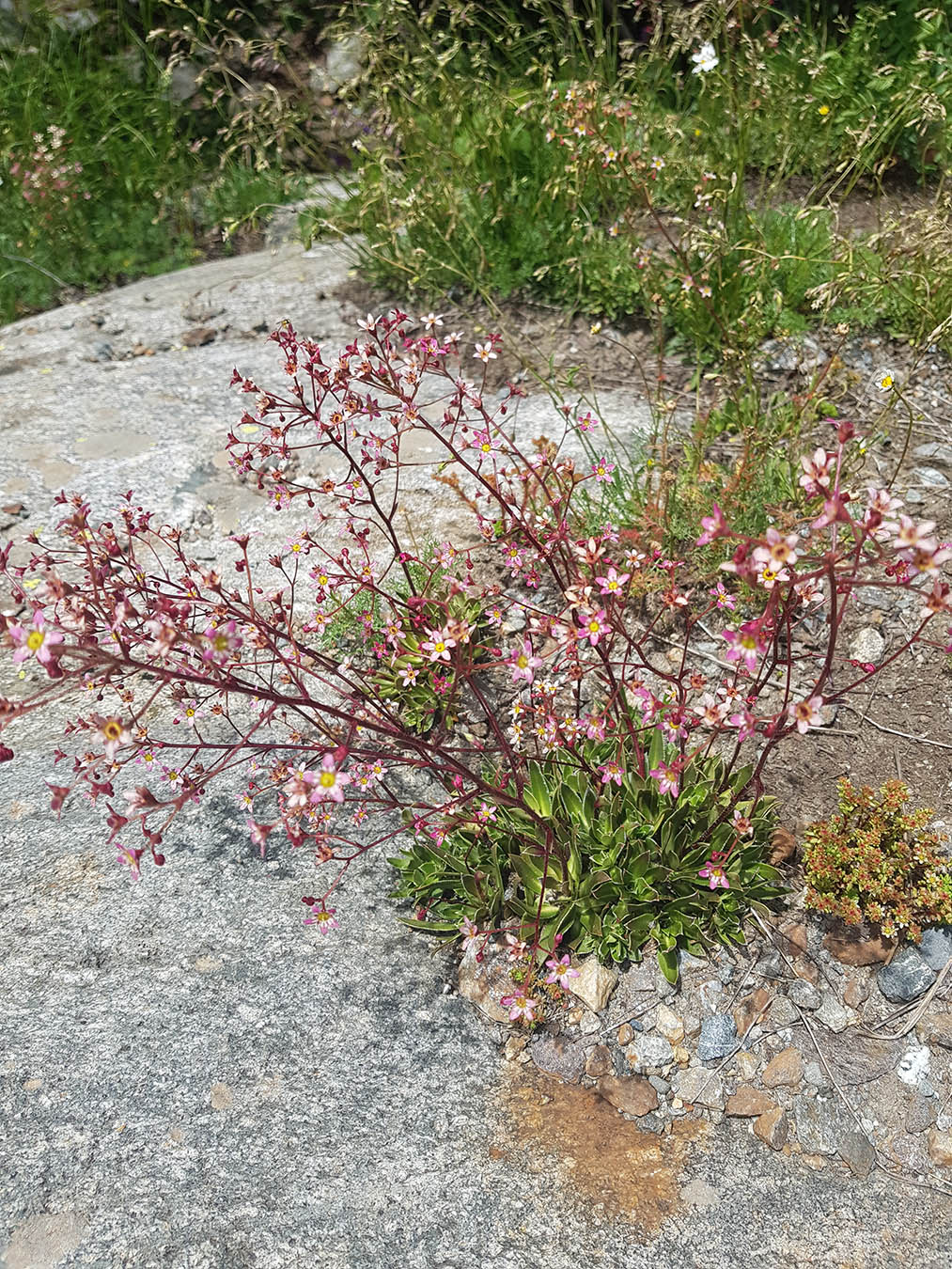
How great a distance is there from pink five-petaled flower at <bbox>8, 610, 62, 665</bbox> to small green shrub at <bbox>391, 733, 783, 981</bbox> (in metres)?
1.11

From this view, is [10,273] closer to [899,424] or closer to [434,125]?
[434,125]

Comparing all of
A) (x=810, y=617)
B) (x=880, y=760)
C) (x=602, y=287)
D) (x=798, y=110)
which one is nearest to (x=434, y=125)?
(x=602, y=287)

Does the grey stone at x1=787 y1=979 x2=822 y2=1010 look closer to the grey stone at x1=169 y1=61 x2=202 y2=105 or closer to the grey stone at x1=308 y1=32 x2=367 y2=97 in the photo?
the grey stone at x1=308 y1=32 x2=367 y2=97

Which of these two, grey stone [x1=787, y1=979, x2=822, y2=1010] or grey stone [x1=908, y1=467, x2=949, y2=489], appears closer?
grey stone [x1=787, y1=979, x2=822, y2=1010]

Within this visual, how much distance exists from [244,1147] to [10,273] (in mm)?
5579

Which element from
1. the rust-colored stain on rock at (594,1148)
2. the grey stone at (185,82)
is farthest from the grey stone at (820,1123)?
the grey stone at (185,82)

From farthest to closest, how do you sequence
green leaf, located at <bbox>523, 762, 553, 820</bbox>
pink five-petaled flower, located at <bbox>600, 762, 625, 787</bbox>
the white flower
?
the white flower
green leaf, located at <bbox>523, 762, 553, 820</bbox>
pink five-petaled flower, located at <bbox>600, 762, 625, 787</bbox>

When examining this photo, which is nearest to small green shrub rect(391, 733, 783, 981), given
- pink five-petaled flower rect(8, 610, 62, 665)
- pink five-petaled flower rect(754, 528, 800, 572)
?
pink five-petaled flower rect(754, 528, 800, 572)

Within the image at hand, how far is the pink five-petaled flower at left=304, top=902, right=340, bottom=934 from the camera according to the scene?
2.19m

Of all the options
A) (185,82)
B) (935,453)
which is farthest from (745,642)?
(185,82)

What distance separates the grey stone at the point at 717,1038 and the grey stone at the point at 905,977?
41 centimetres

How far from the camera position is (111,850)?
9.07 ft

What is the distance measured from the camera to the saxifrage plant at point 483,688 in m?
1.84

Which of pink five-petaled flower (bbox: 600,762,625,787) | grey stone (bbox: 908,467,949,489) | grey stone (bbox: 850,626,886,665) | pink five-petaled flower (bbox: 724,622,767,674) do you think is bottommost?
grey stone (bbox: 850,626,886,665)
